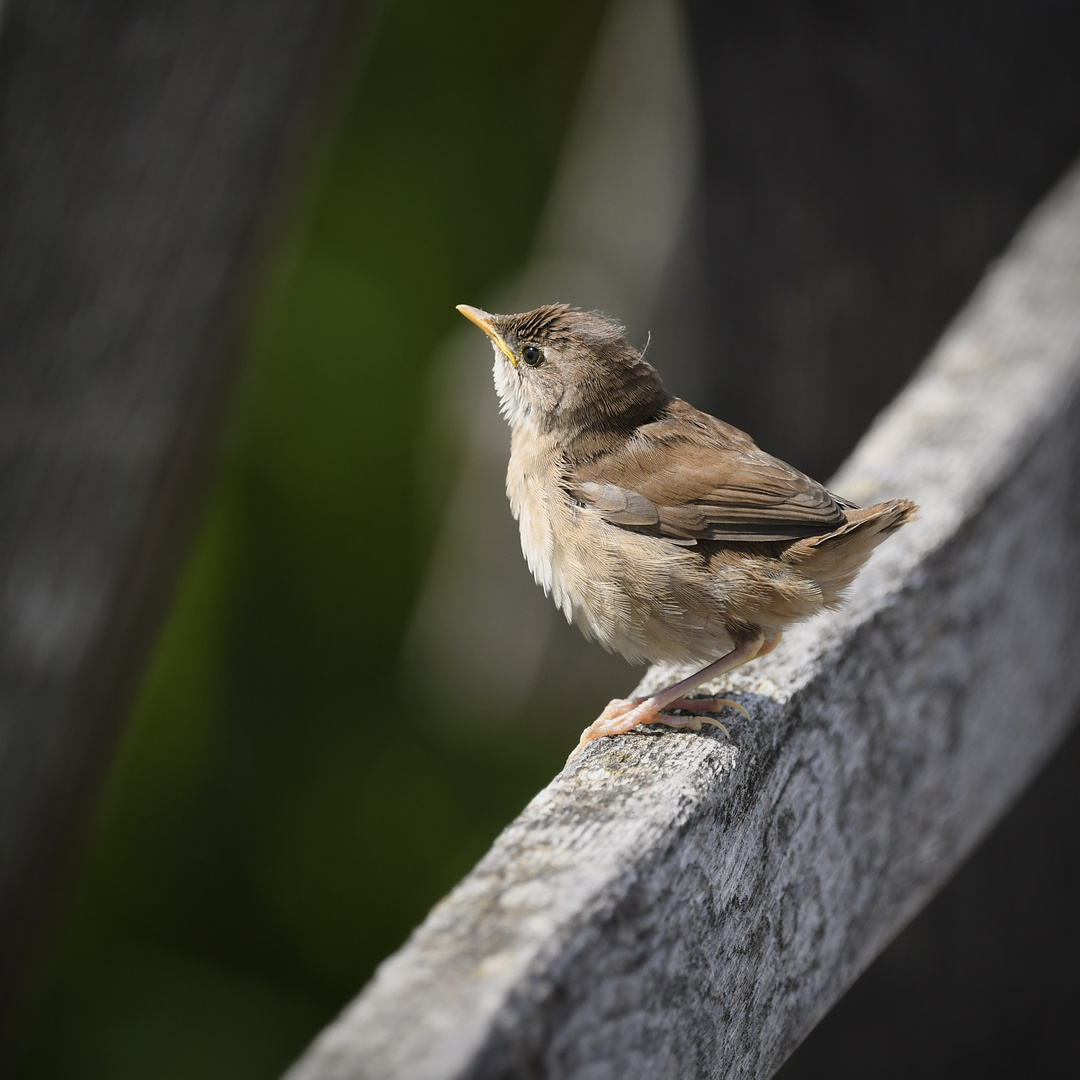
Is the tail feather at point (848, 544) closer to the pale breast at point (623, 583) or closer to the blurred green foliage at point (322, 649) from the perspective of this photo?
the pale breast at point (623, 583)

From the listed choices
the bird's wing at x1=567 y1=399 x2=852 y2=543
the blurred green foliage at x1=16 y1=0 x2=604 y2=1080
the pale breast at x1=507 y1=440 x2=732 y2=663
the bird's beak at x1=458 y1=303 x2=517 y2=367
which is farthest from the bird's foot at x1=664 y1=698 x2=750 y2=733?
the blurred green foliage at x1=16 y1=0 x2=604 y2=1080

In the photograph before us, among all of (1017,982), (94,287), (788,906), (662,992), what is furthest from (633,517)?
(1017,982)

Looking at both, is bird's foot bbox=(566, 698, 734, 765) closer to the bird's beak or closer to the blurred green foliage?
the bird's beak

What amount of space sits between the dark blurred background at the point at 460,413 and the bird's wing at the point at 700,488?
2.96 ft

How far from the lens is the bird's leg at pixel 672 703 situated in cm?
179

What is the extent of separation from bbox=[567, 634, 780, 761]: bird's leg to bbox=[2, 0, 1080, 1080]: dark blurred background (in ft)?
4.41

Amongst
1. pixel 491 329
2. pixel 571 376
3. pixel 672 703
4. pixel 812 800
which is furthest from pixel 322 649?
pixel 812 800

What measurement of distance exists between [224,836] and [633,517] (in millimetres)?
3226

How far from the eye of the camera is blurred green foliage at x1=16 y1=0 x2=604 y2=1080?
4.67 m

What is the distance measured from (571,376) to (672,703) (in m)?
Result: 0.94

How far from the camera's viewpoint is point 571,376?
2590 millimetres

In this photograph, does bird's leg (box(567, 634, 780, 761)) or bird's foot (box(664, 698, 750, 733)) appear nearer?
bird's foot (box(664, 698, 750, 733))

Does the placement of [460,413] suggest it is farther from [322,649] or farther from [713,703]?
[713,703]

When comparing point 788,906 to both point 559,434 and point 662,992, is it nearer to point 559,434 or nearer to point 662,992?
point 662,992
